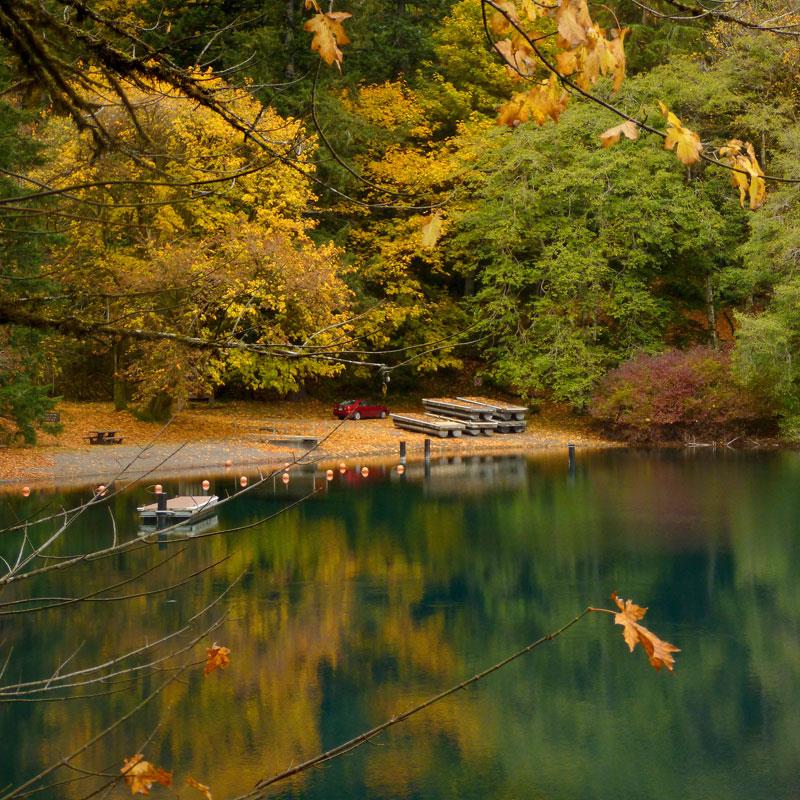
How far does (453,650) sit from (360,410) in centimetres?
2064

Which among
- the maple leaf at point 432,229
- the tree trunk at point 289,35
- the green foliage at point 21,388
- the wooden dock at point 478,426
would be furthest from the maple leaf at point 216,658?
the tree trunk at point 289,35

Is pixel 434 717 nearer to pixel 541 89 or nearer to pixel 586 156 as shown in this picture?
pixel 541 89

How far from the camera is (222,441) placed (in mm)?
26391

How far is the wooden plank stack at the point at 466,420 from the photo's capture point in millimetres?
29969

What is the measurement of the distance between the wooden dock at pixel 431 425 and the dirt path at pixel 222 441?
0.92ft

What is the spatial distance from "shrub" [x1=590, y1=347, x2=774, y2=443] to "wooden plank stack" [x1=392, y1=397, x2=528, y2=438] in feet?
7.54

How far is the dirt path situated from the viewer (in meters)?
21.7

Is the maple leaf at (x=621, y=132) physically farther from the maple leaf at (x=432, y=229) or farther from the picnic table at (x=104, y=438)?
the picnic table at (x=104, y=438)

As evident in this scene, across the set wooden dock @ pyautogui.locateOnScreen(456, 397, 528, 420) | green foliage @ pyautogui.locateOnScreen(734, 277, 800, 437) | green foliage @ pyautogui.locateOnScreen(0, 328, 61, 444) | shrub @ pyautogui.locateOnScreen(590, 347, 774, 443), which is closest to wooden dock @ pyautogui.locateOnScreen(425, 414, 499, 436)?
→ wooden dock @ pyautogui.locateOnScreen(456, 397, 528, 420)

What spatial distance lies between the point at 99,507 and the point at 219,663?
1665 cm

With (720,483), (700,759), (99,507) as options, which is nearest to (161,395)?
(99,507)

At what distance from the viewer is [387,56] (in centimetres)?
3497

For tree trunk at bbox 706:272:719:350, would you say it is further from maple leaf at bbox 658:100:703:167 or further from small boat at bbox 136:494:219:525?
maple leaf at bbox 658:100:703:167

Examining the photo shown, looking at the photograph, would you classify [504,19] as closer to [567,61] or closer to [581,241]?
[567,61]
